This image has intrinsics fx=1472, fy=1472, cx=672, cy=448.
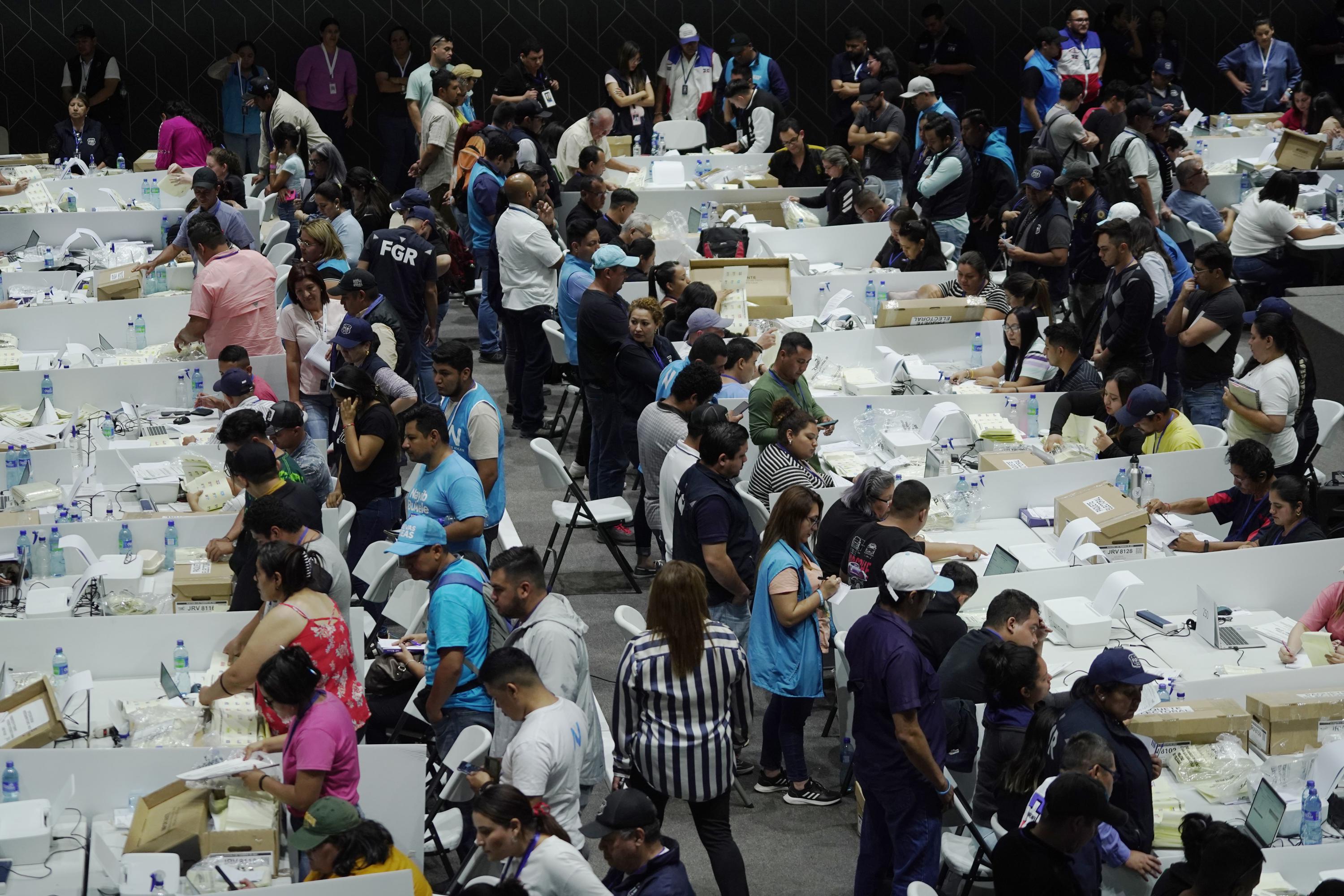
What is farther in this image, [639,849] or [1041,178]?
[1041,178]

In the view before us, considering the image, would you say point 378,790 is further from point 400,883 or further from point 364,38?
point 364,38

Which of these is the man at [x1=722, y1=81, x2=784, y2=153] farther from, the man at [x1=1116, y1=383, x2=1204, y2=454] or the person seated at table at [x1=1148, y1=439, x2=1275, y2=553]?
the person seated at table at [x1=1148, y1=439, x2=1275, y2=553]

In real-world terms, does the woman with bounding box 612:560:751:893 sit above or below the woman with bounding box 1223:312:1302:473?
below

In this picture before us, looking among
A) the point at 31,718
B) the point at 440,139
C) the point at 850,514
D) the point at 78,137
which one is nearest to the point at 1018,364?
the point at 850,514

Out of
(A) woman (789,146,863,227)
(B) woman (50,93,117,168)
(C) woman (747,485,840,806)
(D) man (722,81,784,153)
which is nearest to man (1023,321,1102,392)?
(C) woman (747,485,840,806)

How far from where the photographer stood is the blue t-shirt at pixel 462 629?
483 cm

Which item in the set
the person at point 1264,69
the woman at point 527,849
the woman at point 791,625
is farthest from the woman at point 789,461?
the person at point 1264,69

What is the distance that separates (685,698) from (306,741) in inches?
45.8

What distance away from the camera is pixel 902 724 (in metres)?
4.48

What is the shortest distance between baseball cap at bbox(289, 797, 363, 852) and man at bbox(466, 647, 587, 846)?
16.9 inches

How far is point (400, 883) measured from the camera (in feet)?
12.8

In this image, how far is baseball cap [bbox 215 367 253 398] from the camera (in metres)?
6.94

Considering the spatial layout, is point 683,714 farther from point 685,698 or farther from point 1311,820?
point 1311,820

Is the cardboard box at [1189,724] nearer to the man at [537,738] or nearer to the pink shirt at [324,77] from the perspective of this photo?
the man at [537,738]
